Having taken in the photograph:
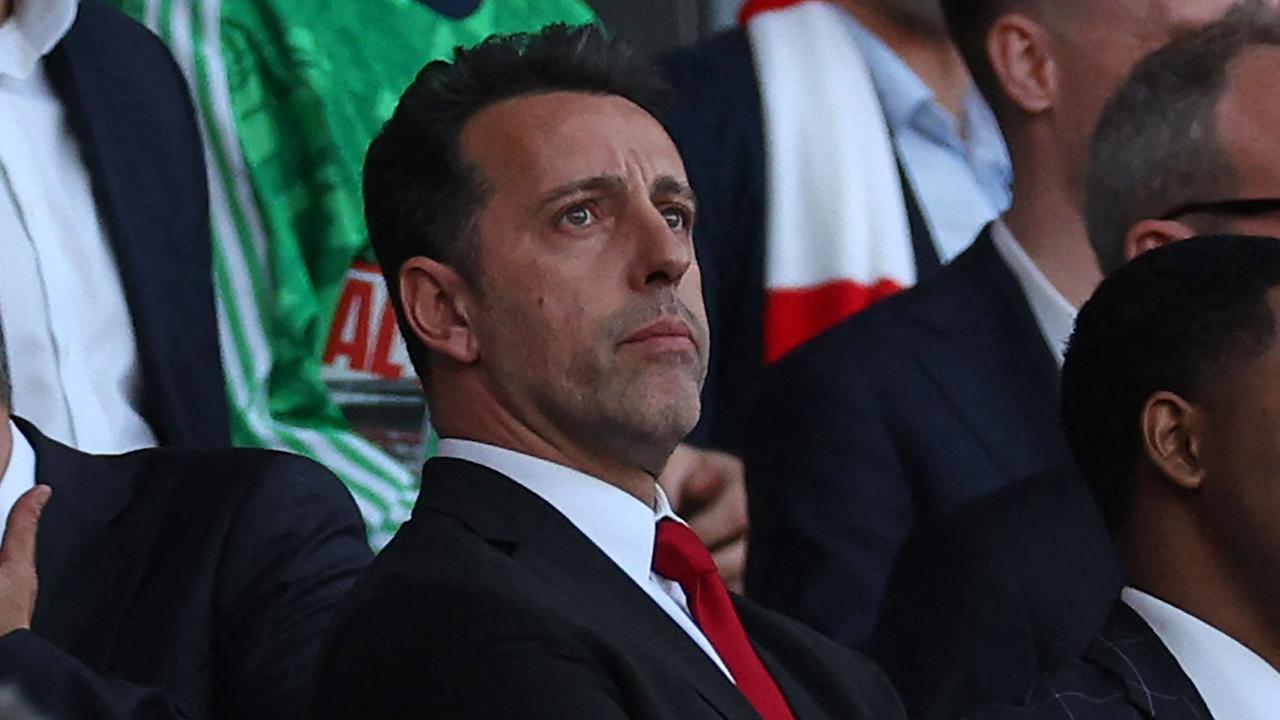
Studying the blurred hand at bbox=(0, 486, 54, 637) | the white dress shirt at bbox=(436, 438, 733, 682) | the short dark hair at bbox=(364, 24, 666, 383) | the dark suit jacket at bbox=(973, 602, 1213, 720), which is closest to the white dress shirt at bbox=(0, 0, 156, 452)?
the short dark hair at bbox=(364, 24, 666, 383)

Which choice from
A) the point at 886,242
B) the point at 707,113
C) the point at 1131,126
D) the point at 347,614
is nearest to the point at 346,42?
the point at 707,113

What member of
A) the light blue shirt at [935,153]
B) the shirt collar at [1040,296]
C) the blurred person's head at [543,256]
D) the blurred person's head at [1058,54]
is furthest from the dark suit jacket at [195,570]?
the light blue shirt at [935,153]

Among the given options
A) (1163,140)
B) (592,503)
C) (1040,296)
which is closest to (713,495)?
(1040,296)

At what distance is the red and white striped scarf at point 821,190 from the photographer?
13.8 feet

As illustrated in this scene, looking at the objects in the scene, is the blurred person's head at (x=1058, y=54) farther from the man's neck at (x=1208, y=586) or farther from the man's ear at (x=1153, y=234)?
the man's neck at (x=1208, y=586)

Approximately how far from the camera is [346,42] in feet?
13.6

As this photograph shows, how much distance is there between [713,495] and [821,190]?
65 centimetres

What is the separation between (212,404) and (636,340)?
2.86 feet

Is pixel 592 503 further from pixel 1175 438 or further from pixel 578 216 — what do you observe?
pixel 1175 438

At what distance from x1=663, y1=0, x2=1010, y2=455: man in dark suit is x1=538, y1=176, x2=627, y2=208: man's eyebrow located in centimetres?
84

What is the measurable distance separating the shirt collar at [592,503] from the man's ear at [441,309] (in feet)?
0.38

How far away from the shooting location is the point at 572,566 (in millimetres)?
2844

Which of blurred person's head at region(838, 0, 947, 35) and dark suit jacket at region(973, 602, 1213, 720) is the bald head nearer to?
blurred person's head at region(838, 0, 947, 35)

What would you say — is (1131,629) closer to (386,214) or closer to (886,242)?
(386,214)
